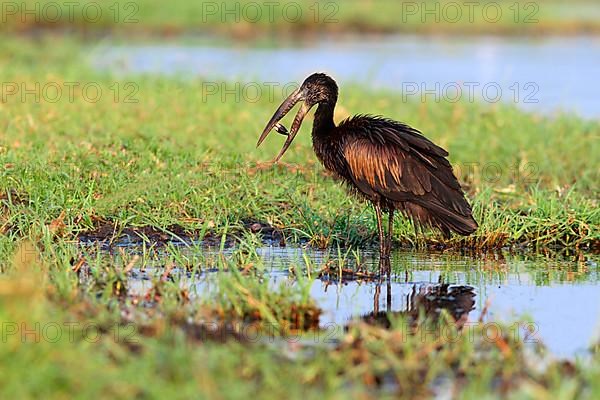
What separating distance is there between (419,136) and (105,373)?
3.46 m

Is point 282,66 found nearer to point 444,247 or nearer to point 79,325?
point 444,247

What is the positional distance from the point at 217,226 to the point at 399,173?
4.61 feet

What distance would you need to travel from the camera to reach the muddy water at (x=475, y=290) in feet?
18.6

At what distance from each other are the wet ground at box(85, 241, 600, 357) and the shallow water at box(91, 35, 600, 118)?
221 inches

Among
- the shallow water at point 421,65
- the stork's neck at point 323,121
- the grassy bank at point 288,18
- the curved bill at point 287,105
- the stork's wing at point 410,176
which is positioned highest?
the grassy bank at point 288,18

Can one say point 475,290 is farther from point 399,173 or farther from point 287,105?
point 287,105

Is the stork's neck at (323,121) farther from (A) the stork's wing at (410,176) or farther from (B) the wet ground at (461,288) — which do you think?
(B) the wet ground at (461,288)

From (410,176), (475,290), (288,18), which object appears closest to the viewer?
(475,290)

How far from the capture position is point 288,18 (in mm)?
24438

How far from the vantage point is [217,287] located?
19.3 feet

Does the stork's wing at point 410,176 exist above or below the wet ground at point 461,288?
above

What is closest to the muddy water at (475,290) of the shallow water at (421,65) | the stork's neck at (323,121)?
the stork's neck at (323,121)

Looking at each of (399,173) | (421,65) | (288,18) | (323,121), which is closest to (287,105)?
(323,121)

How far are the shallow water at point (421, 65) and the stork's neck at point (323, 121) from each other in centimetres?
524
